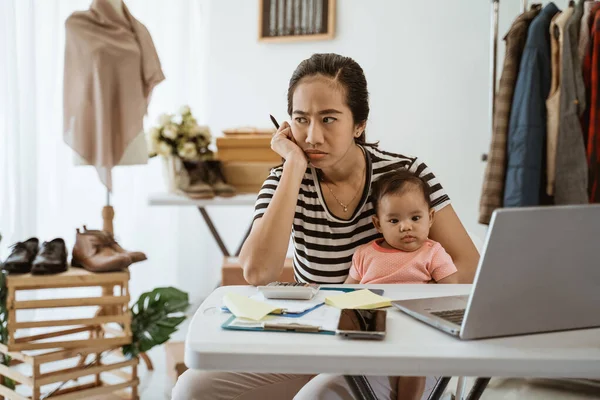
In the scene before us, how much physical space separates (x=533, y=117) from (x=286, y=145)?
1.31 m

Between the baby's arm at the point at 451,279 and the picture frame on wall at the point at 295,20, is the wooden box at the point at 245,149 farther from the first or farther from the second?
the baby's arm at the point at 451,279

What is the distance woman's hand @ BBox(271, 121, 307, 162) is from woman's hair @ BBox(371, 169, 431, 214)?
0.19 metres

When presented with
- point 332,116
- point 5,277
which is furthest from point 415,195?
point 5,277

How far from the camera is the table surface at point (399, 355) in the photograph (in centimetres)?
80

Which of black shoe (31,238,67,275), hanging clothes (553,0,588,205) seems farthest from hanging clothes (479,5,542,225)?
black shoe (31,238,67,275)

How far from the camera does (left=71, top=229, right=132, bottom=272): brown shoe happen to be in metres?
2.11

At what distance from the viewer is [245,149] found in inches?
120

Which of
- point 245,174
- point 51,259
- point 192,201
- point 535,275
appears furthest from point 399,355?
point 245,174

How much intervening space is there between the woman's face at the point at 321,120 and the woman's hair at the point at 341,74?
0.02m

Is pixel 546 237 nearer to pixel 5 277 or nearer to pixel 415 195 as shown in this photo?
pixel 415 195

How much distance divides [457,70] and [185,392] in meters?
2.63

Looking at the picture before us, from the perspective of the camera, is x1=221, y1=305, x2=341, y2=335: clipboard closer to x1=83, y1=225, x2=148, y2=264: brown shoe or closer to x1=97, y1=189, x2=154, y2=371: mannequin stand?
x1=83, y1=225, x2=148, y2=264: brown shoe

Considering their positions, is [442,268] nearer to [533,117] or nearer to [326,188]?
[326,188]

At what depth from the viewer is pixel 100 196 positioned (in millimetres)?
3346
